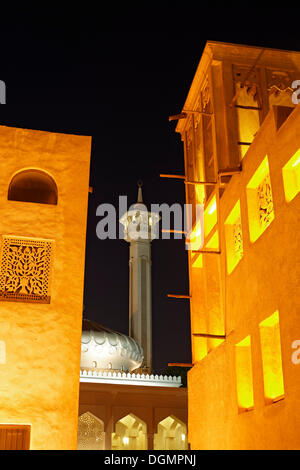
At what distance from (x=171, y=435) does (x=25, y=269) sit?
373 inches

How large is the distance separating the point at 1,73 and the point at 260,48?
6.70 meters

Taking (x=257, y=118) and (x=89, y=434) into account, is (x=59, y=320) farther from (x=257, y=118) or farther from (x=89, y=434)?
(x=89, y=434)

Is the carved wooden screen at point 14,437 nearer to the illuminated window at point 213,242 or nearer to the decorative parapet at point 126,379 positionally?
the illuminated window at point 213,242

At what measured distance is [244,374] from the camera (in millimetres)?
7254

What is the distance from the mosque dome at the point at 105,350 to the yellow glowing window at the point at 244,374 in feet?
28.2

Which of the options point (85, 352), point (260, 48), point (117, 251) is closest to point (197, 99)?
point (260, 48)

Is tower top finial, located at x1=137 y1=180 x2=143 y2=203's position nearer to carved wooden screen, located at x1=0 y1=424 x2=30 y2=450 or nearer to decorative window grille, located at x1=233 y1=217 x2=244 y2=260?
decorative window grille, located at x1=233 y1=217 x2=244 y2=260

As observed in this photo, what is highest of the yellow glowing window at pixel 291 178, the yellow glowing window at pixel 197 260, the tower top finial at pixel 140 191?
the tower top finial at pixel 140 191

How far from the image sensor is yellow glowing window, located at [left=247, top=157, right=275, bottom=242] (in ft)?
22.5

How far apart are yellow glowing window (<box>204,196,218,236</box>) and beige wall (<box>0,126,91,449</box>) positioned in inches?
118

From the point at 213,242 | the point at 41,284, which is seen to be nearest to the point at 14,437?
the point at 41,284

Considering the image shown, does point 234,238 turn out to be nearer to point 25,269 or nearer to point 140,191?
point 25,269

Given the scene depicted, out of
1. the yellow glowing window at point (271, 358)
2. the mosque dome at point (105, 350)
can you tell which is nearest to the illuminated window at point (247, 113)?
the yellow glowing window at point (271, 358)

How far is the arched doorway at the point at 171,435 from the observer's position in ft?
45.4
